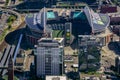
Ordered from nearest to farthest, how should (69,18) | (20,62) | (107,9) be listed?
(20,62) < (69,18) < (107,9)

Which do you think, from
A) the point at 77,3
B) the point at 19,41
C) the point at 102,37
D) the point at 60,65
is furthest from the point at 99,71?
the point at 77,3

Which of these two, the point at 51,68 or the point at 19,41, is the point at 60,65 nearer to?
the point at 51,68

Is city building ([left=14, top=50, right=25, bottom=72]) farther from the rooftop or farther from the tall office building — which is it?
the rooftop

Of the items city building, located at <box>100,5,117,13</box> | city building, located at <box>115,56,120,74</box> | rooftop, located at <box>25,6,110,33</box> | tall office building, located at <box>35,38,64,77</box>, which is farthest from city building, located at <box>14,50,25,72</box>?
city building, located at <box>100,5,117,13</box>

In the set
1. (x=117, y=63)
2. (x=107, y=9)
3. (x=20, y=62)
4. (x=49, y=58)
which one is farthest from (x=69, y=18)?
(x=49, y=58)

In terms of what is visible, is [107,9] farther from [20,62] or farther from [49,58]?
[49,58]

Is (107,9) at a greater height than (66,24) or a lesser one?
greater
